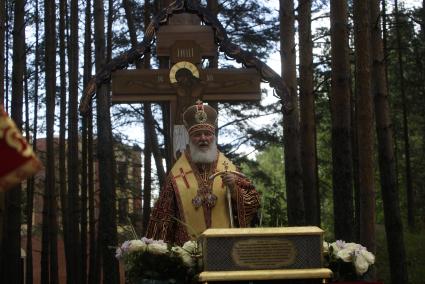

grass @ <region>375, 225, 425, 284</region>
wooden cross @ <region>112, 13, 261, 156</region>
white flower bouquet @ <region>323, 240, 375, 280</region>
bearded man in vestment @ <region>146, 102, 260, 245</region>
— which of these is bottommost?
grass @ <region>375, 225, 425, 284</region>

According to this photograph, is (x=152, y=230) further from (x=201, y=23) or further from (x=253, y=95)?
(x=201, y=23)

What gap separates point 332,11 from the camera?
39.5ft

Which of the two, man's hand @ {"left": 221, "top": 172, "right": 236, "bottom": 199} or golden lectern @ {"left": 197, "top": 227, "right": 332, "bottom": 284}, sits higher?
man's hand @ {"left": 221, "top": 172, "right": 236, "bottom": 199}

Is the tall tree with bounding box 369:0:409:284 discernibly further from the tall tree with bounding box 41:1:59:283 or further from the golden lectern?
the tall tree with bounding box 41:1:59:283

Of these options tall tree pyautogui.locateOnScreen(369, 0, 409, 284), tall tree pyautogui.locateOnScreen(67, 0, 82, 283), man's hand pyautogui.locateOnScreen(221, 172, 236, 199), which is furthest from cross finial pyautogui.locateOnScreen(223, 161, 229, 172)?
tall tree pyautogui.locateOnScreen(67, 0, 82, 283)

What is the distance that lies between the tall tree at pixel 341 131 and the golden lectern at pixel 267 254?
548cm

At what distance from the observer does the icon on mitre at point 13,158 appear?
381 centimetres

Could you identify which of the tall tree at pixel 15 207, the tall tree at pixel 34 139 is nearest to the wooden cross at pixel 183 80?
the tall tree at pixel 15 207

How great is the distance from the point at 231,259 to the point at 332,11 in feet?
22.8

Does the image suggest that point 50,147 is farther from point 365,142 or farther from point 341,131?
point 341,131

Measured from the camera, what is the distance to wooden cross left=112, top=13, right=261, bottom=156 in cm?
1059

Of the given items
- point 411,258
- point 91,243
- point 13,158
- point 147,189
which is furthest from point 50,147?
point 13,158

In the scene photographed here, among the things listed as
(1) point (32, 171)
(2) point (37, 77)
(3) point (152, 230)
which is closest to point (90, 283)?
(2) point (37, 77)

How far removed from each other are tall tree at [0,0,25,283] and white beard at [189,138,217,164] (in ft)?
27.7
